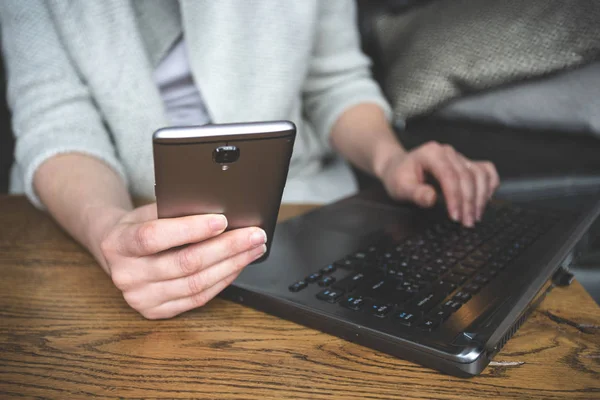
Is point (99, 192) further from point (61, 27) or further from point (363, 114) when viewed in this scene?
point (363, 114)

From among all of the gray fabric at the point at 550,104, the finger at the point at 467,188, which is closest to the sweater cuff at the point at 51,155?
the finger at the point at 467,188

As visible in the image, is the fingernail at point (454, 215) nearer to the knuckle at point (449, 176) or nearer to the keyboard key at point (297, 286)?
the knuckle at point (449, 176)

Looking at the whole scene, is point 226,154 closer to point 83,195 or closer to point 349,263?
point 349,263

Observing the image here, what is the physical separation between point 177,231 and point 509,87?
832 mm

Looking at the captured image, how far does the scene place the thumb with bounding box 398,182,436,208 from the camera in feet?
2.53

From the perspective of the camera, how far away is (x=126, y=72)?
0.84m

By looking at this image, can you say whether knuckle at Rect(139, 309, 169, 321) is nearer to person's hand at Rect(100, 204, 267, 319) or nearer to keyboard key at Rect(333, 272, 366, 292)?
person's hand at Rect(100, 204, 267, 319)

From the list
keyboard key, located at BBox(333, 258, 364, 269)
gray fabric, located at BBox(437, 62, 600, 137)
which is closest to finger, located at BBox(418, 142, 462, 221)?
keyboard key, located at BBox(333, 258, 364, 269)

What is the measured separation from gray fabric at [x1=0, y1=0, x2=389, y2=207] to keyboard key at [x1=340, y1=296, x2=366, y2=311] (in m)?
0.43

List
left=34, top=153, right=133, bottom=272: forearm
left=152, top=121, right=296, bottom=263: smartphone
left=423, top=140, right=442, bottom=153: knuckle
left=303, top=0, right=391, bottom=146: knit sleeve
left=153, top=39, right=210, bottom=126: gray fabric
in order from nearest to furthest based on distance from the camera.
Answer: left=152, top=121, right=296, bottom=263: smartphone
left=34, top=153, right=133, bottom=272: forearm
left=423, top=140, right=442, bottom=153: knuckle
left=153, top=39, right=210, bottom=126: gray fabric
left=303, top=0, right=391, bottom=146: knit sleeve

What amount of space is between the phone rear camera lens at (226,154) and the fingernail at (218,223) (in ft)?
0.17

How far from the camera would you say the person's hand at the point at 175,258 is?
1.46 ft

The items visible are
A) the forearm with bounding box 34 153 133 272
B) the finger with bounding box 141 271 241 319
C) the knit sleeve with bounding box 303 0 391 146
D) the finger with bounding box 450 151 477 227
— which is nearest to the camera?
the finger with bounding box 141 271 241 319

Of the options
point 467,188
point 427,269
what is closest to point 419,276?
point 427,269
